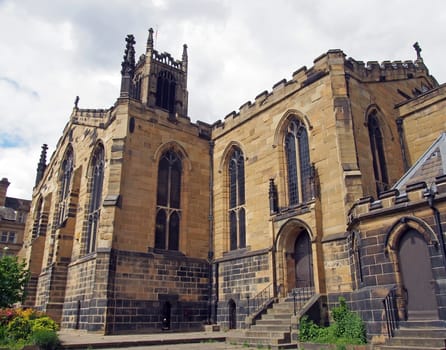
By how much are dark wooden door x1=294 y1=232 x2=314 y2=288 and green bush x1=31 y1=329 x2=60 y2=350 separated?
9.83 m

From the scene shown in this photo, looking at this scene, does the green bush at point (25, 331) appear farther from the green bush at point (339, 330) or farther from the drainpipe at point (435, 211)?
the drainpipe at point (435, 211)

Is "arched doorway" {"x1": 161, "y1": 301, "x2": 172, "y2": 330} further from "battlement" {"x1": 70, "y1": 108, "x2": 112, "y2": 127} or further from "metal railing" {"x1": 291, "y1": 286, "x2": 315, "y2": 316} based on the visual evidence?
"battlement" {"x1": 70, "y1": 108, "x2": 112, "y2": 127}

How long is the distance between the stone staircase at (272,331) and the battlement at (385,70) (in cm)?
1064

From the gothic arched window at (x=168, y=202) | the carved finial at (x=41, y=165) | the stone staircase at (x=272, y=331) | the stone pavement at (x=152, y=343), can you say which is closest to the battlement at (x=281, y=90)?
the gothic arched window at (x=168, y=202)

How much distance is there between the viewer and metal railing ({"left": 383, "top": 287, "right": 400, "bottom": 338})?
11578mm

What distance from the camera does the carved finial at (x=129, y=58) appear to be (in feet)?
74.1

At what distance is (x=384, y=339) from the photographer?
11.6 m

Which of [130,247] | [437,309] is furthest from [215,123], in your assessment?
[437,309]

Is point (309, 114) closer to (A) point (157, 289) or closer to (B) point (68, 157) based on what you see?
(A) point (157, 289)

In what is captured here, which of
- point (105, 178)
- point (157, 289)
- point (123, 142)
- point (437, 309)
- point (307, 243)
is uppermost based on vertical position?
point (123, 142)

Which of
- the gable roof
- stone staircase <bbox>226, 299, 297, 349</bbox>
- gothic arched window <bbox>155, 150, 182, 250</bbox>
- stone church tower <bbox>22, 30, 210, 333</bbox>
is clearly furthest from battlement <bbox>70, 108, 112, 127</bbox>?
the gable roof

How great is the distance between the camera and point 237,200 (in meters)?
22.1

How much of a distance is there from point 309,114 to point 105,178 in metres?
10.7

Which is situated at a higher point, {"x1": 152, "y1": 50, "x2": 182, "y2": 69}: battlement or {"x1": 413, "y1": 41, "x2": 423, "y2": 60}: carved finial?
{"x1": 152, "y1": 50, "x2": 182, "y2": 69}: battlement
